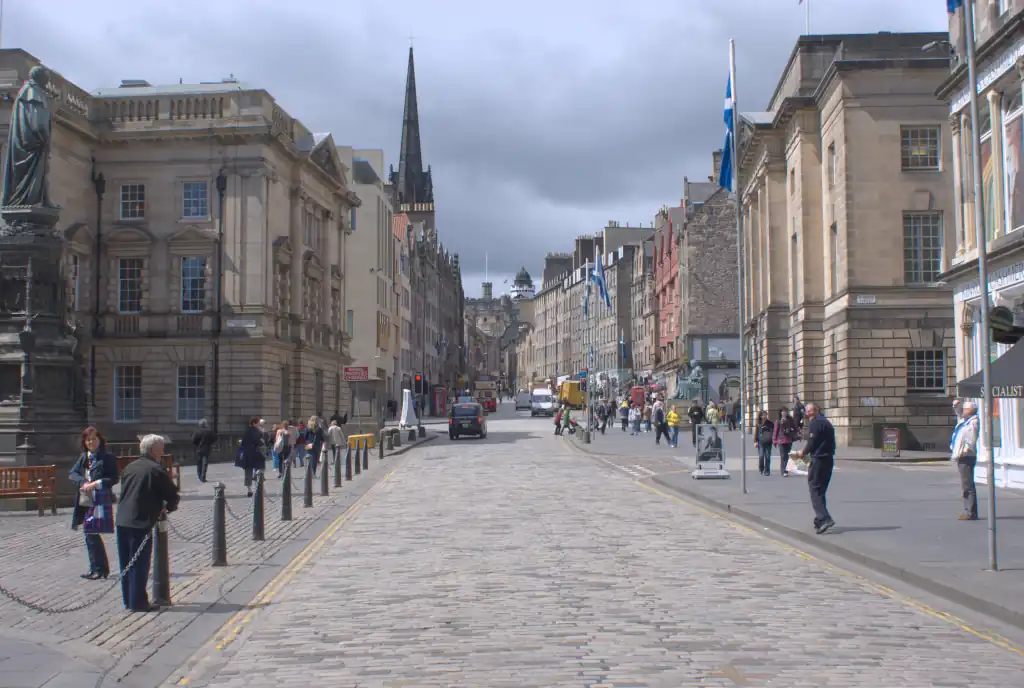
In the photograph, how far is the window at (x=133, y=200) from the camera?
156 ft

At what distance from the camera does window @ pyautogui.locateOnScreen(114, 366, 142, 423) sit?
1848 inches

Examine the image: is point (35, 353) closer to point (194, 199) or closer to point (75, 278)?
point (75, 278)

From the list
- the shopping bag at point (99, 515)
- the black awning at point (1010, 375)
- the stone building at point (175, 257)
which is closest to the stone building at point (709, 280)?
the stone building at point (175, 257)

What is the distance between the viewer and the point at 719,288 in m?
78.3

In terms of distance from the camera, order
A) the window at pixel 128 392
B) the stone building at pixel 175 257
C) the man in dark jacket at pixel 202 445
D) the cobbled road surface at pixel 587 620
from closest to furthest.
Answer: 1. the cobbled road surface at pixel 587 620
2. the man in dark jacket at pixel 202 445
3. the stone building at pixel 175 257
4. the window at pixel 128 392

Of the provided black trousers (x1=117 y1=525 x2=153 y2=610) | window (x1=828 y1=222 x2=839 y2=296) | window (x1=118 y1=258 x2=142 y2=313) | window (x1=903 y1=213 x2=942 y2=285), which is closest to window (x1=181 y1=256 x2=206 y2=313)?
window (x1=118 y1=258 x2=142 y2=313)

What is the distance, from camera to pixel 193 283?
46844 mm

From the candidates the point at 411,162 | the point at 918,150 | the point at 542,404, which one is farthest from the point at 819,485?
the point at 411,162

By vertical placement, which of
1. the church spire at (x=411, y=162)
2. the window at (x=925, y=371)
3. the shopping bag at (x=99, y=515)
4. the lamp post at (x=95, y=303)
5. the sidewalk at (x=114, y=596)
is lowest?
the sidewalk at (x=114, y=596)

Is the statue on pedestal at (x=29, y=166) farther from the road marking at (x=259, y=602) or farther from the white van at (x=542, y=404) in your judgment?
the white van at (x=542, y=404)

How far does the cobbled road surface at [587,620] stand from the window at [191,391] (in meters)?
31.3

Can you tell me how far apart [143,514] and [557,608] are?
12.5 ft

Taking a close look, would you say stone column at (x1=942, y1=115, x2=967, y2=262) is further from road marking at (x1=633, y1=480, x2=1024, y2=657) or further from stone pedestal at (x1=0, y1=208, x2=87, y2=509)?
stone pedestal at (x1=0, y1=208, x2=87, y2=509)

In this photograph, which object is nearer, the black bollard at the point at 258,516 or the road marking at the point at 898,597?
the road marking at the point at 898,597
